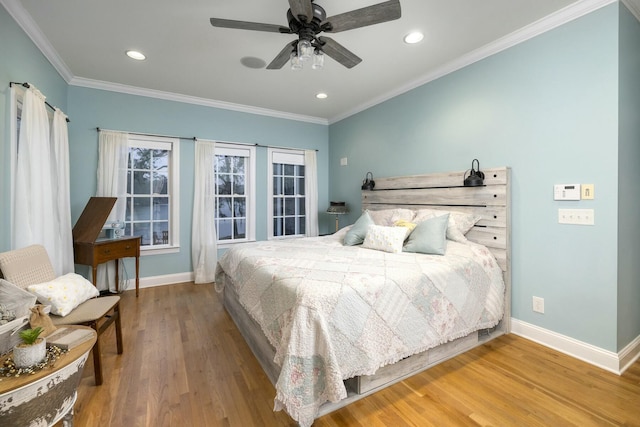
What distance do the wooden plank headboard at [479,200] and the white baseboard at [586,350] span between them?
205 millimetres

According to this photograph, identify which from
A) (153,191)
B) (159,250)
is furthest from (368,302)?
(153,191)

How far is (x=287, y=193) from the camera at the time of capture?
506cm

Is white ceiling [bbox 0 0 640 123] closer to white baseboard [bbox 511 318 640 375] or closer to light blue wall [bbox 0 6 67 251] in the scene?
light blue wall [bbox 0 6 67 251]

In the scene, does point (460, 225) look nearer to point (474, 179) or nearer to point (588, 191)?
point (474, 179)

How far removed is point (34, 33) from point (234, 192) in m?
2.71

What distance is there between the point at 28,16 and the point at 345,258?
3238 mm

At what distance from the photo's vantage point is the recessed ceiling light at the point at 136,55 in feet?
9.33

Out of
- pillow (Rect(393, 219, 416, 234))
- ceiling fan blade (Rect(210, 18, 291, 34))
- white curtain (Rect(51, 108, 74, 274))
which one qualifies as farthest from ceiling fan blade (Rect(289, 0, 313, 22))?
white curtain (Rect(51, 108, 74, 274))

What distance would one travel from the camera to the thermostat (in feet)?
7.18

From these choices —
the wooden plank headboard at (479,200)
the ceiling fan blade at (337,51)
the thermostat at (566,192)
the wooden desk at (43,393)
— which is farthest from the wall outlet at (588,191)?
the wooden desk at (43,393)

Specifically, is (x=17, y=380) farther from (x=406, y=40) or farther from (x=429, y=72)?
(x=429, y=72)

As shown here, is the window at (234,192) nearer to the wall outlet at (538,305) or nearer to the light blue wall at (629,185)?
the wall outlet at (538,305)

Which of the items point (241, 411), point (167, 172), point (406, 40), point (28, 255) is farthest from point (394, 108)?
point (28, 255)

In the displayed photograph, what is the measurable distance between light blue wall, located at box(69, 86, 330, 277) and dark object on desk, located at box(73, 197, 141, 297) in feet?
1.18
